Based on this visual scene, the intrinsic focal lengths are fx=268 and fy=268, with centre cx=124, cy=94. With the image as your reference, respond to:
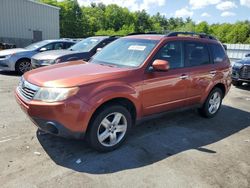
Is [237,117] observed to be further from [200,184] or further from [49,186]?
[49,186]

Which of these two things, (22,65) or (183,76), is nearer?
(183,76)

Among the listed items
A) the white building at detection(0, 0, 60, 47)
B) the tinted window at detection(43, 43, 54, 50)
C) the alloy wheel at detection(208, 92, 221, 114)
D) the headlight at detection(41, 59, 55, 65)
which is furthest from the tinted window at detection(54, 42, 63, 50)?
the white building at detection(0, 0, 60, 47)

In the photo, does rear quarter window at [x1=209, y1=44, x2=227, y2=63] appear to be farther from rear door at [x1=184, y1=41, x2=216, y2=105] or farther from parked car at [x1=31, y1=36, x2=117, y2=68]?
parked car at [x1=31, y1=36, x2=117, y2=68]

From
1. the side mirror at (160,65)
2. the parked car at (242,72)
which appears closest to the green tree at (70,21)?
the parked car at (242,72)

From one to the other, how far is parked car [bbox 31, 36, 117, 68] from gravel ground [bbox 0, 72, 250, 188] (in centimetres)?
343

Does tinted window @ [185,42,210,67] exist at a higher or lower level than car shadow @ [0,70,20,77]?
higher

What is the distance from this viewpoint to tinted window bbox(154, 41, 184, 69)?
4689mm

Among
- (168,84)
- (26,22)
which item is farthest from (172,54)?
→ (26,22)

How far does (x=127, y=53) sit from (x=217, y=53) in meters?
2.40

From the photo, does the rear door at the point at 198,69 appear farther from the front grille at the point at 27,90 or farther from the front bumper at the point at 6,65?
the front bumper at the point at 6,65

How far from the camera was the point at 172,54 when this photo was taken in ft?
16.2

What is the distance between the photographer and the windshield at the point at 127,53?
14.9 feet

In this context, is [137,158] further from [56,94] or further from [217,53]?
[217,53]

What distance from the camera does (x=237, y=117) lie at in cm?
643
